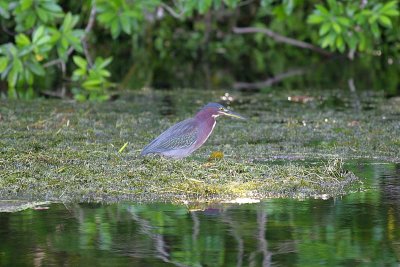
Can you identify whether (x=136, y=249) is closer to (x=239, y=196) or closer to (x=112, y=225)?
(x=112, y=225)

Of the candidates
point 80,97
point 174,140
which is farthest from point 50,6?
point 174,140

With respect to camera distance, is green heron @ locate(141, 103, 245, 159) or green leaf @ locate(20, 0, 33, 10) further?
green leaf @ locate(20, 0, 33, 10)

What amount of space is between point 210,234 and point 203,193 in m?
0.98

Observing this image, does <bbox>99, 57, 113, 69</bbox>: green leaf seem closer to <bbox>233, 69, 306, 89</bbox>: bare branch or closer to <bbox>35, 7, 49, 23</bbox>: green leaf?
<bbox>35, 7, 49, 23</bbox>: green leaf

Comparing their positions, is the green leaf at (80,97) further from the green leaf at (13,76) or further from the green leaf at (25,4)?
the green leaf at (25,4)

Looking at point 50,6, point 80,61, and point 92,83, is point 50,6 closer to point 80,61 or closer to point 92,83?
point 80,61

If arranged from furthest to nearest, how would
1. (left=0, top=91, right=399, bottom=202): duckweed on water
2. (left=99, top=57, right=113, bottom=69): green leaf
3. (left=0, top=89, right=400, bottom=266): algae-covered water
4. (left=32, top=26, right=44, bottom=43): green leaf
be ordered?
(left=99, top=57, right=113, bottom=69): green leaf → (left=32, top=26, right=44, bottom=43): green leaf → (left=0, top=91, right=399, bottom=202): duckweed on water → (left=0, top=89, right=400, bottom=266): algae-covered water

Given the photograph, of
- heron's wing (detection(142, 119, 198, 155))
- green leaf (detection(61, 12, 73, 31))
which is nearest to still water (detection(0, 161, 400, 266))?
heron's wing (detection(142, 119, 198, 155))

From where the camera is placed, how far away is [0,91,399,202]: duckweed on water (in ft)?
21.7

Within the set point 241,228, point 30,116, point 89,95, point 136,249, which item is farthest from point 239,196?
point 89,95

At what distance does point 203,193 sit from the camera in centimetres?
649

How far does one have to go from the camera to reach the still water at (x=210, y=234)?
502 cm

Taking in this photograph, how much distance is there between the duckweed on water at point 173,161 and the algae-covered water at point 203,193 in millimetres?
16

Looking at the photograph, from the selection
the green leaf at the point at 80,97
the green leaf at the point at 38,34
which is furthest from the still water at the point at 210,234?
the green leaf at the point at 38,34
